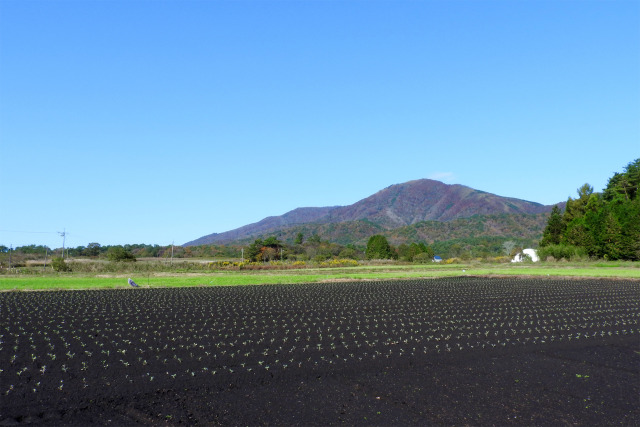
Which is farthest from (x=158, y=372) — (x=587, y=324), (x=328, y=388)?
(x=587, y=324)

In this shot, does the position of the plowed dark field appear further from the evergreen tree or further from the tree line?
the evergreen tree

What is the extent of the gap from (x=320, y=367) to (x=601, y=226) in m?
61.8

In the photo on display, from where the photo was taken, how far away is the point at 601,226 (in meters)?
59.1

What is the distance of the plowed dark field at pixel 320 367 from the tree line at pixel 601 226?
47.4 metres

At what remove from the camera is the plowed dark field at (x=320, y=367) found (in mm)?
Result: 5969

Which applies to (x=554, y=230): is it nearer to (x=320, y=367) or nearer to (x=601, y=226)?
(x=601, y=226)

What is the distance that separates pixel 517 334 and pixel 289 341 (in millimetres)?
5426

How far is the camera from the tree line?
55.3m

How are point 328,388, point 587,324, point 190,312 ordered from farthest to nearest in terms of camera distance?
point 190,312
point 587,324
point 328,388

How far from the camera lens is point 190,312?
15.4 m

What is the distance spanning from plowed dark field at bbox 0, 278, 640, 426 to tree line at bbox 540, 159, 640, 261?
47.4 meters

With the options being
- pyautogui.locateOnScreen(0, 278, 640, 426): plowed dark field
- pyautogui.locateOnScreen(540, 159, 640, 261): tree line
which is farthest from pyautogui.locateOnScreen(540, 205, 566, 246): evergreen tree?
pyautogui.locateOnScreen(0, 278, 640, 426): plowed dark field

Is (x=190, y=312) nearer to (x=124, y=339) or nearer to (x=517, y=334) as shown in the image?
(x=124, y=339)

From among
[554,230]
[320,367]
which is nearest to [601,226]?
[554,230]
